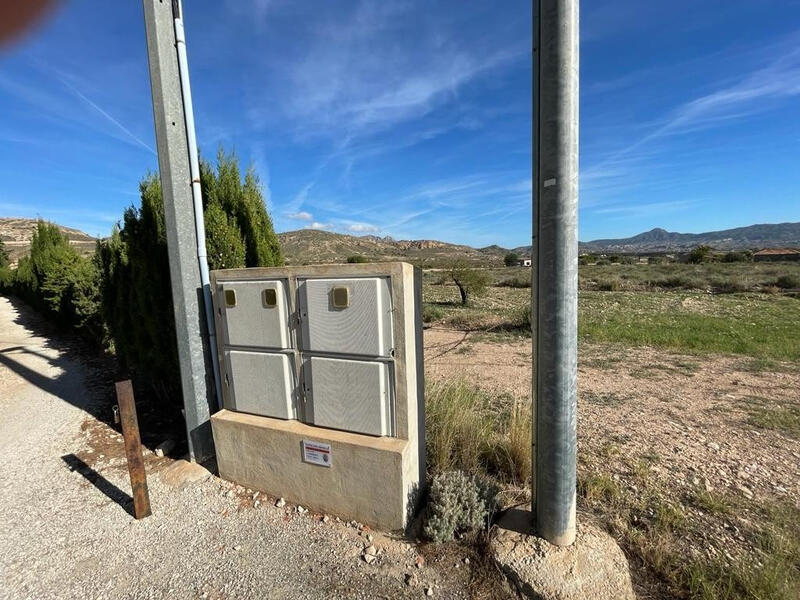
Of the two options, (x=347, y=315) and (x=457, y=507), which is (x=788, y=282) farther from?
(x=347, y=315)

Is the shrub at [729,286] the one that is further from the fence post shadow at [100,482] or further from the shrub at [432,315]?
the fence post shadow at [100,482]

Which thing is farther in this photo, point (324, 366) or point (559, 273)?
point (324, 366)

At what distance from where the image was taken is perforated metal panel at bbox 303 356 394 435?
2721mm

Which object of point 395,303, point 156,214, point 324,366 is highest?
point 156,214

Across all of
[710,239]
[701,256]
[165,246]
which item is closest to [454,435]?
[165,246]

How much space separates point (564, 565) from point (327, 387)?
1.85 m

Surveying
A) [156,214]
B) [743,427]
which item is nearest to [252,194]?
[156,214]

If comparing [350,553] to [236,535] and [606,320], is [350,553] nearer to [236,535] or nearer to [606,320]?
[236,535]

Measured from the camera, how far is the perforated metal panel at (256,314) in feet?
10.0

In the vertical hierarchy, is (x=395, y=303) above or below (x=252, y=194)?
below

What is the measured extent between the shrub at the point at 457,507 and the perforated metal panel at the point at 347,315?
1032mm

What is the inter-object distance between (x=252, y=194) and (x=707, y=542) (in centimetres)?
527

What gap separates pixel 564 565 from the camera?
2.22 meters

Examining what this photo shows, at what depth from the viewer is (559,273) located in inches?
84.7
